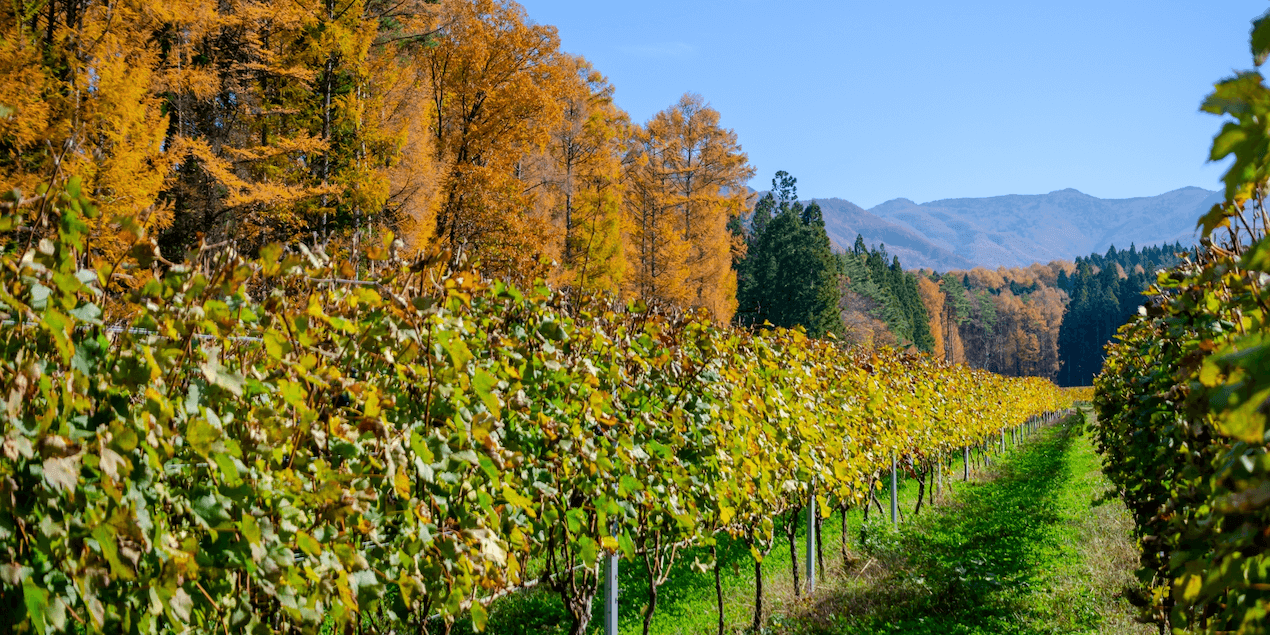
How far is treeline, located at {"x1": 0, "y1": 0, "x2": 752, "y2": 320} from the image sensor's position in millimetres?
9984

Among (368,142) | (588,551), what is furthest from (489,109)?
(588,551)

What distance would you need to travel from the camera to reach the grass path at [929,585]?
6016 millimetres

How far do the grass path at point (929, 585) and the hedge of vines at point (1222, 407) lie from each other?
166 cm

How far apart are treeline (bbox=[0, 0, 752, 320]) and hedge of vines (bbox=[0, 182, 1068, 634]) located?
623 centimetres

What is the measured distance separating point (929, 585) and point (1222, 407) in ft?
23.9

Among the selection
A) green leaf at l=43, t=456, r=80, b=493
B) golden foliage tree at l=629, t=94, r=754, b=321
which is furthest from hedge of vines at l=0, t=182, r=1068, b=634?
golden foliage tree at l=629, t=94, r=754, b=321

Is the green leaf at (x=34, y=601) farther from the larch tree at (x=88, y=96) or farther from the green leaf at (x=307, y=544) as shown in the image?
the larch tree at (x=88, y=96)

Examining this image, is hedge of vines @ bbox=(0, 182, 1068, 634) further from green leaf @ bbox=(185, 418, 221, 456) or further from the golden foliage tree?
the golden foliage tree

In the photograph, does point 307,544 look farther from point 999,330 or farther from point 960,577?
point 999,330

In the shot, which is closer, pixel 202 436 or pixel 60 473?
pixel 60 473

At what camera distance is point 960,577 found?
7.30 meters

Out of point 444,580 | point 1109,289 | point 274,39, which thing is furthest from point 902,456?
point 1109,289

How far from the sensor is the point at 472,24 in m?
17.1

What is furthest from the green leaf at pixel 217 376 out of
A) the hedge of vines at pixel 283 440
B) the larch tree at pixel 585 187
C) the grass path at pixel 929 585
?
the larch tree at pixel 585 187
